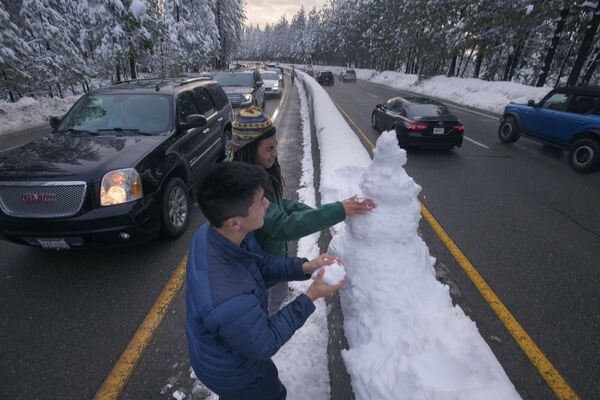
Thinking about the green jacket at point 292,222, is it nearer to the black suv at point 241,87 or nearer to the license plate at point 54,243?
the license plate at point 54,243

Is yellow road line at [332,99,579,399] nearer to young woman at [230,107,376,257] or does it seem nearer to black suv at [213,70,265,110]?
young woman at [230,107,376,257]

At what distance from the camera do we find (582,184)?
6.76 metres

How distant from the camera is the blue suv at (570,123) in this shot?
7.33 m

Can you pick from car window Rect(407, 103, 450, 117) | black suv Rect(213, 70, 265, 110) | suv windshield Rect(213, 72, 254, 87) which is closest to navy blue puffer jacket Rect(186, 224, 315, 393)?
car window Rect(407, 103, 450, 117)

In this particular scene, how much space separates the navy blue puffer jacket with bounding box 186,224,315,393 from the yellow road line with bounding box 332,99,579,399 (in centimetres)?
242

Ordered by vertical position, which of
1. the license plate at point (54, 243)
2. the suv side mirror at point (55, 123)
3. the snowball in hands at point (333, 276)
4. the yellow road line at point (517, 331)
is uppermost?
the snowball in hands at point (333, 276)

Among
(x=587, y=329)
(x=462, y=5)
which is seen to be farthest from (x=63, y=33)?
(x=462, y=5)

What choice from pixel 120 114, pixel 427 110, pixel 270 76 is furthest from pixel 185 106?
pixel 270 76

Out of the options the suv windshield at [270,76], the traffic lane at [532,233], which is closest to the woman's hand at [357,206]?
the traffic lane at [532,233]

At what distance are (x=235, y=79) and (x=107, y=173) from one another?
12123 millimetres

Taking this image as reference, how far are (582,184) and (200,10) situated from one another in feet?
143

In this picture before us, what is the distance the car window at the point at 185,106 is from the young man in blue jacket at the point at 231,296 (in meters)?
4.14

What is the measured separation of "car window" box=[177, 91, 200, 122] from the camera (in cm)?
510

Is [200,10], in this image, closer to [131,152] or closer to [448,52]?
[448,52]
